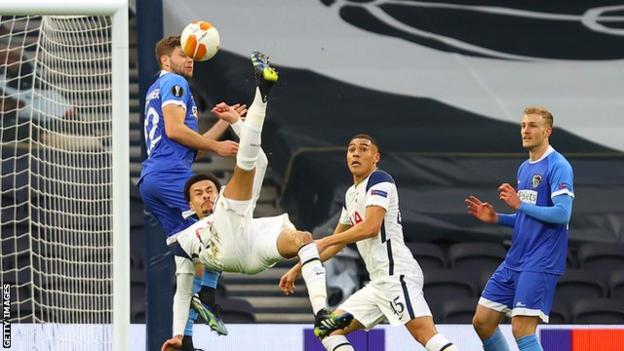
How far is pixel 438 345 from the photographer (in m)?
9.42

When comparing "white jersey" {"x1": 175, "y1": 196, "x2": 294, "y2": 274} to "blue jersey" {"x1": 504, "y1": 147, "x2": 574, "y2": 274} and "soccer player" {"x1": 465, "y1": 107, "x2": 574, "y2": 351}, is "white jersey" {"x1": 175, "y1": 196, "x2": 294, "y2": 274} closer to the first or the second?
"soccer player" {"x1": 465, "y1": 107, "x2": 574, "y2": 351}

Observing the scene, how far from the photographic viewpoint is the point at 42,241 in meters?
10.2

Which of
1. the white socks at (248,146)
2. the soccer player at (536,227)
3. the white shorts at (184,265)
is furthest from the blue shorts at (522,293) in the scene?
the white socks at (248,146)

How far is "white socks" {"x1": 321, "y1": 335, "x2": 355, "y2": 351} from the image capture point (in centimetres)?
967

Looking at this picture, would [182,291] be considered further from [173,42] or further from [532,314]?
[532,314]

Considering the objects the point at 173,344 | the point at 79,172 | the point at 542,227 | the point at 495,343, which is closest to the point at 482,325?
the point at 495,343

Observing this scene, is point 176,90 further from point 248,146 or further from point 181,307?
point 181,307

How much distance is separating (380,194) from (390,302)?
666mm

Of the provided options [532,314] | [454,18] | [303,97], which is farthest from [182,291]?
[454,18]

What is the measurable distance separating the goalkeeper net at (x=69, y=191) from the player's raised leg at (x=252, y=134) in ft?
3.35

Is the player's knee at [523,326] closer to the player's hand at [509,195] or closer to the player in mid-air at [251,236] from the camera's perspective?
the player's hand at [509,195]

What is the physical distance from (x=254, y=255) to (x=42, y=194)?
198 centimetres

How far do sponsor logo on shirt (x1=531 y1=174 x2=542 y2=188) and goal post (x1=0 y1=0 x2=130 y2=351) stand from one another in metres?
2.47

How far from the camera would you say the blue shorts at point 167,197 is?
369 inches
